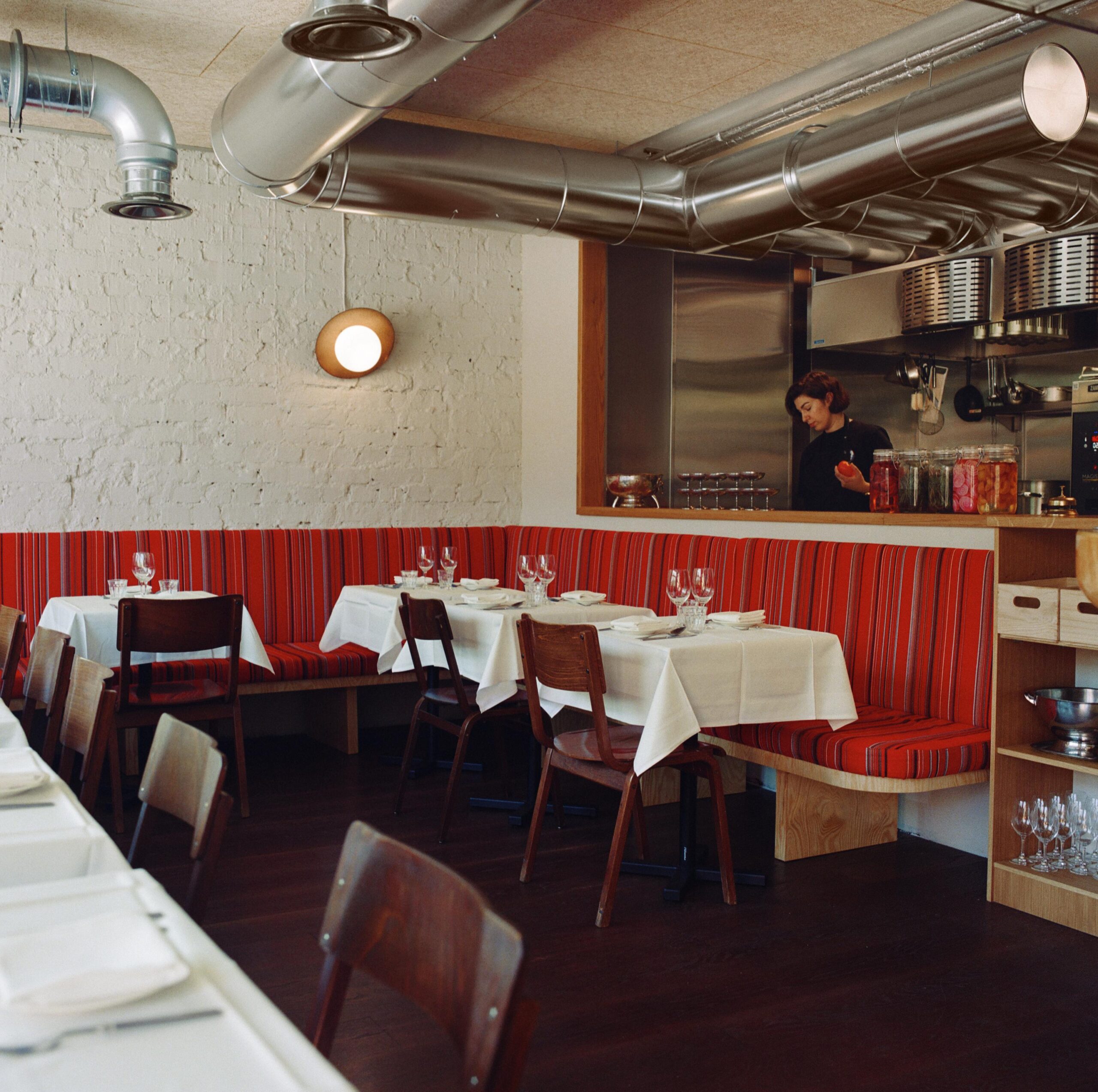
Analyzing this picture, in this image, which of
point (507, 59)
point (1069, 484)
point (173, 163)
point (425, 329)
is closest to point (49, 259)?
point (173, 163)

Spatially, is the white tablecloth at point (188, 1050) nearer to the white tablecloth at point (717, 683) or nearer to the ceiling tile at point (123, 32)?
the white tablecloth at point (717, 683)

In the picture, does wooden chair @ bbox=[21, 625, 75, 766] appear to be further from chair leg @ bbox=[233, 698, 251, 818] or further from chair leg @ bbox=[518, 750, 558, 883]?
chair leg @ bbox=[518, 750, 558, 883]

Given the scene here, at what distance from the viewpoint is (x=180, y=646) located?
168 inches

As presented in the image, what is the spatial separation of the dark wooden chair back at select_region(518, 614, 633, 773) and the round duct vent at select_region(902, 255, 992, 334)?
3842 millimetres

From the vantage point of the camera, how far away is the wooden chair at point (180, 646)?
4.14m

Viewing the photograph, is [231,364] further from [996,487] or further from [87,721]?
[87,721]

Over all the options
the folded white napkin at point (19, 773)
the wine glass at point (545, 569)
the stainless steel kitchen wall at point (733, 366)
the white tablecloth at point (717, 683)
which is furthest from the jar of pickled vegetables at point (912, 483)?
the folded white napkin at point (19, 773)

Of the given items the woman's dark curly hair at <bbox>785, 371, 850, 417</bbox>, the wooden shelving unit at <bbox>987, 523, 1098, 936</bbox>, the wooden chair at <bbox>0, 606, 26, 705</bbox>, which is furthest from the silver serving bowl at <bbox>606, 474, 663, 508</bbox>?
the wooden chair at <bbox>0, 606, 26, 705</bbox>

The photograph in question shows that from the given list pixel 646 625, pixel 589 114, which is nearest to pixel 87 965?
pixel 646 625

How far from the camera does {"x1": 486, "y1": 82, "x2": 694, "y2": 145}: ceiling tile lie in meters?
5.09

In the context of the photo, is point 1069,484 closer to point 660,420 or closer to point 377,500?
point 660,420

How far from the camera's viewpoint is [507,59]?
4633 millimetres

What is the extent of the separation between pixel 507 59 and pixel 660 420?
108 inches

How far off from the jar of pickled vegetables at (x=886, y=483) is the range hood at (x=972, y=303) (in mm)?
1938
